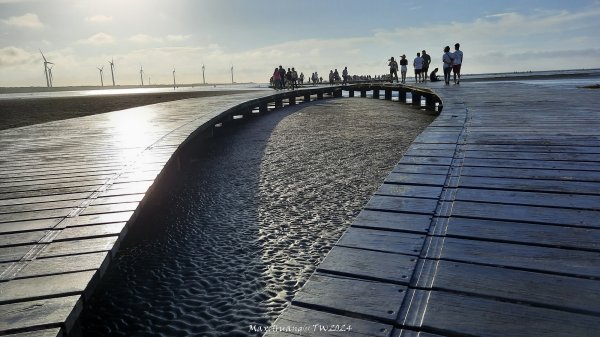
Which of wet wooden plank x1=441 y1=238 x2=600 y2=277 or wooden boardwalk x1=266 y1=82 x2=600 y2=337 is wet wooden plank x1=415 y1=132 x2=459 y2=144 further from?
wet wooden plank x1=441 y1=238 x2=600 y2=277

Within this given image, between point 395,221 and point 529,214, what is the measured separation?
902 mm

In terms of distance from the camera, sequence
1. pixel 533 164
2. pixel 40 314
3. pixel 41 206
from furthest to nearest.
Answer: pixel 533 164
pixel 41 206
pixel 40 314

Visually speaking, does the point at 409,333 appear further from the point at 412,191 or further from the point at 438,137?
the point at 438,137

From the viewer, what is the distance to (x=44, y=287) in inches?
87.4

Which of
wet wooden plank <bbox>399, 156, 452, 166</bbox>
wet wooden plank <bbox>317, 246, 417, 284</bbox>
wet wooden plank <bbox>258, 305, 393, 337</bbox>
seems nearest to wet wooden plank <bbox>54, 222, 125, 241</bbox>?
wet wooden plank <bbox>317, 246, 417, 284</bbox>

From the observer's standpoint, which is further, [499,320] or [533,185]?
[533,185]

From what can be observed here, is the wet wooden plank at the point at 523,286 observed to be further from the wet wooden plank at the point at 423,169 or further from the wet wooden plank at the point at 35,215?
the wet wooden plank at the point at 35,215

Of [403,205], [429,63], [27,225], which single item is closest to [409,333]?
[403,205]

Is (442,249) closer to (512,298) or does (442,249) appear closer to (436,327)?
(512,298)

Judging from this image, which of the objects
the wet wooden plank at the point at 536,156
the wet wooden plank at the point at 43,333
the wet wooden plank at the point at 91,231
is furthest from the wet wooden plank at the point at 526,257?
the wet wooden plank at the point at 91,231

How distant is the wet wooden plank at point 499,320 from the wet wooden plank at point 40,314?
1.68m

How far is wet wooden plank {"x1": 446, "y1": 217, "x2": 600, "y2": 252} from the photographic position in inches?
90.5

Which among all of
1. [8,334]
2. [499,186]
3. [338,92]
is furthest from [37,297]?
[338,92]

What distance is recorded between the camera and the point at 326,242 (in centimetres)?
398
